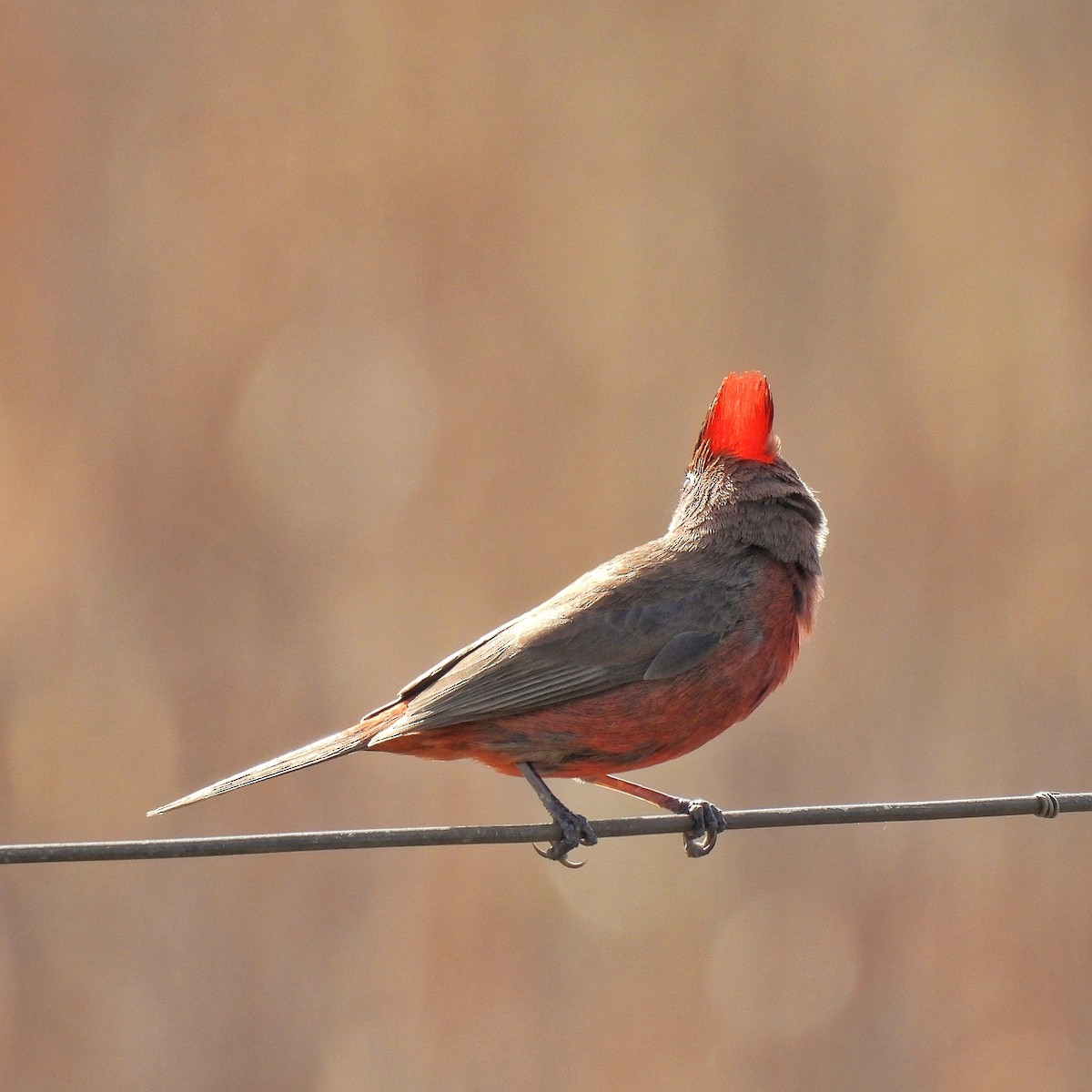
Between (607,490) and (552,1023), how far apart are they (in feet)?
10.0

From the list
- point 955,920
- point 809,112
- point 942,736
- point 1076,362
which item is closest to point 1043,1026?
point 955,920

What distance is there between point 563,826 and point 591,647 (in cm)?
68

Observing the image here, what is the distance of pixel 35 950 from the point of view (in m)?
7.13

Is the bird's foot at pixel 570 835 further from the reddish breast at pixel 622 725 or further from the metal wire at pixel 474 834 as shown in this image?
the metal wire at pixel 474 834

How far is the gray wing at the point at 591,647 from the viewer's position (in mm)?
4012

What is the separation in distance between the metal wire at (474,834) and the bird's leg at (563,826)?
418 millimetres

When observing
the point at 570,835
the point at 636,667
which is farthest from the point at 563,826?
the point at 636,667

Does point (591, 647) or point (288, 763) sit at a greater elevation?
point (591, 647)

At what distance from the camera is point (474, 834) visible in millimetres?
2838

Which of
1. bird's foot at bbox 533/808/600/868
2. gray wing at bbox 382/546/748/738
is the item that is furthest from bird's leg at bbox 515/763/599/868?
gray wing at bbox 382/546/748/738

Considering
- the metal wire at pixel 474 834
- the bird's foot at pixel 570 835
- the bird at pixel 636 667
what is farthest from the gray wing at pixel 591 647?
the metal wire at pixel 474 834

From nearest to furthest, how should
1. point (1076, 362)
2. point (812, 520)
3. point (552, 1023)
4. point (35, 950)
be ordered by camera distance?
point (812, 520) < point (35, 950) < point (552, 1023) < point (1076, 362)

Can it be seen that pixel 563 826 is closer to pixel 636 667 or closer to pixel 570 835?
pixel 570 835

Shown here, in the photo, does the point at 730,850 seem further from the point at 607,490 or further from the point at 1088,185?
the point at 1088,185
